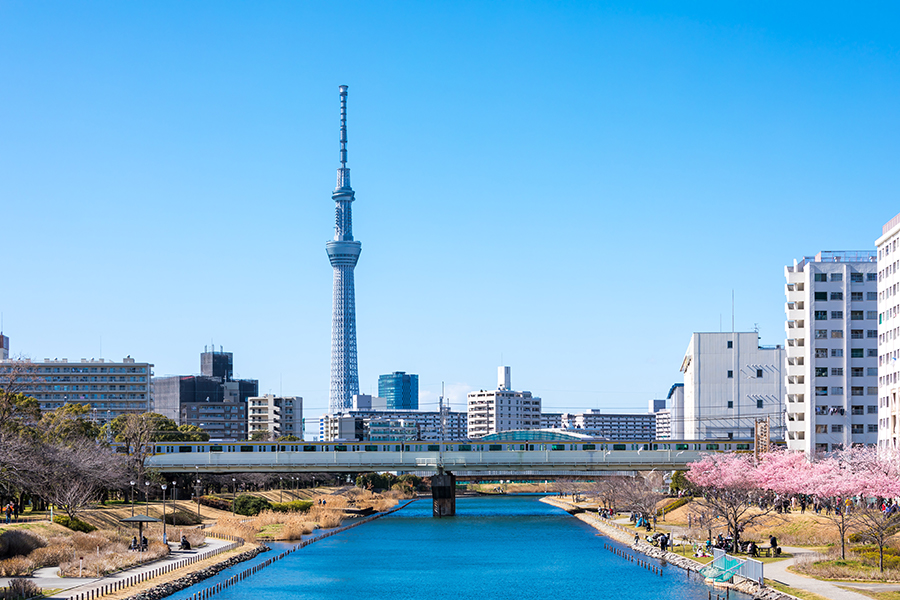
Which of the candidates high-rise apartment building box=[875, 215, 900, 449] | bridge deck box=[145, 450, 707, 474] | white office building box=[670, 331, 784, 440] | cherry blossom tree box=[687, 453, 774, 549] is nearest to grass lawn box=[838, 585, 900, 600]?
cherry blossom tree box=[687, 453, 774, 549]

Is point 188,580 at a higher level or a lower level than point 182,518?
higher

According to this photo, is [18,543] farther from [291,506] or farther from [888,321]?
[888,321]

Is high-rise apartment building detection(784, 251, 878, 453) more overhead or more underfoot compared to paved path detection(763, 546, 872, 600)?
more overhead

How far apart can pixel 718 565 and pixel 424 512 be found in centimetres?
8320

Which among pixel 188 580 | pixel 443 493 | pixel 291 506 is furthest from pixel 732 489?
pixel 291 506

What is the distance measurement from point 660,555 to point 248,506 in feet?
176

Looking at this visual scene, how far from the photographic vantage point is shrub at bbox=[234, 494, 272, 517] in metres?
110

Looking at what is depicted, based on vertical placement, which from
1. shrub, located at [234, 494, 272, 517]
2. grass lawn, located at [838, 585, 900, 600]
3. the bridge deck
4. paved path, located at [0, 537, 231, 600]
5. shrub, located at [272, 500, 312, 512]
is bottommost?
shrub, located at [272, 500, 312, 512]

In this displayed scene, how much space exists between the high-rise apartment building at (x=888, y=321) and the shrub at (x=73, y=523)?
6561 cm

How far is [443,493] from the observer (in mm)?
119500

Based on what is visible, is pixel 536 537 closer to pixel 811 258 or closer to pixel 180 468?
pixel 180 468

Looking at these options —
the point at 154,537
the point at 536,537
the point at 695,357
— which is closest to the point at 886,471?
the point at 536,537

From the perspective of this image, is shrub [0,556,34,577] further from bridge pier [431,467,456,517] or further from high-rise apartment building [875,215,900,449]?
high-rise apartment building [875,215,900,449]

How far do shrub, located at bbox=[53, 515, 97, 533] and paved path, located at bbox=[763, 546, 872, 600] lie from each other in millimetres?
42140
